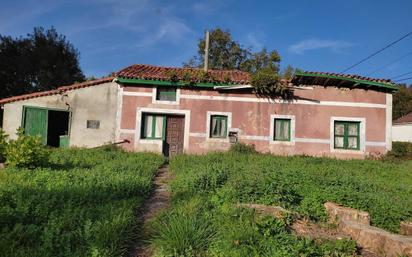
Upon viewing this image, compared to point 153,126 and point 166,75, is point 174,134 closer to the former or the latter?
point 153,126

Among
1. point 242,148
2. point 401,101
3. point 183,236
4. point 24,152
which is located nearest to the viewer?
point 183,236

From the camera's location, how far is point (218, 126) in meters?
15.4

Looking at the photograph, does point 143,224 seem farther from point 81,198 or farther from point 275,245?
point 275,245

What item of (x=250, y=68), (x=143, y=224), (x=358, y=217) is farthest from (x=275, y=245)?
(x=250, y=68)

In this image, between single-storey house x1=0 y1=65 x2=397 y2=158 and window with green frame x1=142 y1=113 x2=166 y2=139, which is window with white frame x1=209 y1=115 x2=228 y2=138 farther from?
window with green frame x1=142 y1=113 x2=166 y2=139

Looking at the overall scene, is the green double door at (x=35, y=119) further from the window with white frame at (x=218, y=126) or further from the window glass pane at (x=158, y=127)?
the window with white frame at (x=218, y=126)

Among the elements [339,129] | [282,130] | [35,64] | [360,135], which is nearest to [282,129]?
[282,130]

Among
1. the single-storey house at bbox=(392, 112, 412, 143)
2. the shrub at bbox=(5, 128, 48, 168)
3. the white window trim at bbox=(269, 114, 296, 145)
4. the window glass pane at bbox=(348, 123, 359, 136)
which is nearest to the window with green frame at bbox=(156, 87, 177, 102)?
the white window trim at bbox=(269, 114, 296, 145)

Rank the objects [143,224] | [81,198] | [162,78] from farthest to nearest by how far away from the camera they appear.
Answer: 1. [162,78]
2. [81,198]
3. [143,224]

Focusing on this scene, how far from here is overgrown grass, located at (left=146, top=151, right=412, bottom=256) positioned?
13.6 feet

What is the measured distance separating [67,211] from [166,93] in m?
10.9

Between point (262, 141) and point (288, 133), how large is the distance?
132cm

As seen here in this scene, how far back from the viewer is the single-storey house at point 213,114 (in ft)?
49.4

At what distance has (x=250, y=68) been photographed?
32531 millimetres
